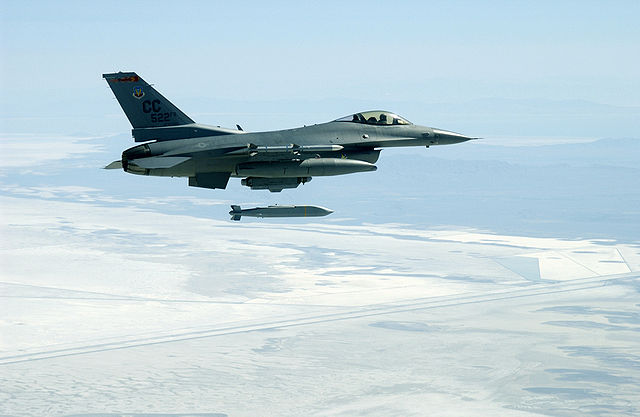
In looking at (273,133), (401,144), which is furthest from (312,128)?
(401,144)

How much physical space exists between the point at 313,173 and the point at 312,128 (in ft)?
13.3

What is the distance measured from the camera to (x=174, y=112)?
62438mm

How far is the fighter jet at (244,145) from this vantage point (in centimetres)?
6103

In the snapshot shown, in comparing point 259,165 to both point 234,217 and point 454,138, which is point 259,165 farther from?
point 454,138

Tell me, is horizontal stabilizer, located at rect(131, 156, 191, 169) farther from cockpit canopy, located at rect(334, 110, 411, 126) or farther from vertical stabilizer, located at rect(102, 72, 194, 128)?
cockpit canopy, located at rect(334, 110, 411, 126)

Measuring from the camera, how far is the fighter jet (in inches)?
2403

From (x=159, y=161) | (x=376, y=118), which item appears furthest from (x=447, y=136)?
(x=159, y=161)

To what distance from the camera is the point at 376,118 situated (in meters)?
66.4

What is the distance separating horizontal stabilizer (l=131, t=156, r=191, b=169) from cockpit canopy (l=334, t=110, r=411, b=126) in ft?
45.3

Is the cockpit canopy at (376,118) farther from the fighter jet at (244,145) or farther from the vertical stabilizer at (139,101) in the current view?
the vertical stabilizer at (139,101)

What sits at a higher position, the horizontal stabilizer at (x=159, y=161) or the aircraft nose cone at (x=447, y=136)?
the aircraft nose cone at (x=447, y=136)

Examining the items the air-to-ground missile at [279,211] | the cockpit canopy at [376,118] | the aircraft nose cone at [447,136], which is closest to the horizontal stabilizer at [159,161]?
the air-to-ground missile at [279,211]

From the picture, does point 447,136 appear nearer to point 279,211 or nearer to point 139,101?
point 279,211

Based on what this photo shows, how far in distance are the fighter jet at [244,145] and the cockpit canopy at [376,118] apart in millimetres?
83
